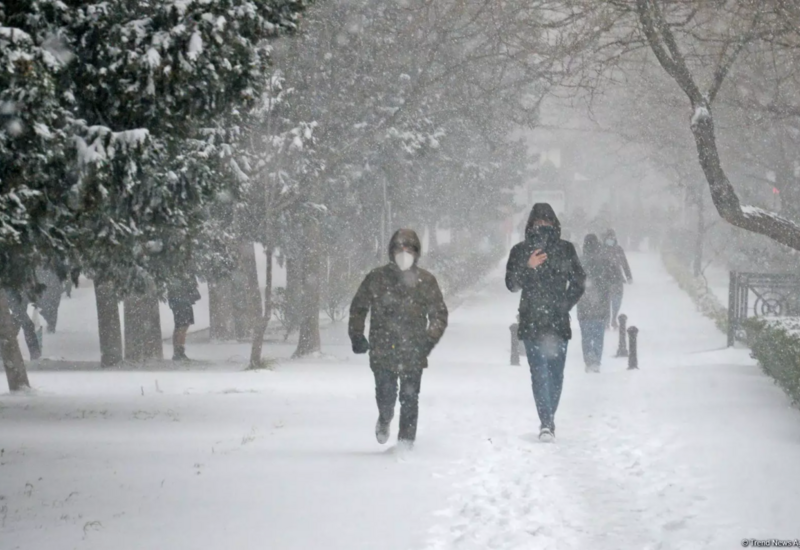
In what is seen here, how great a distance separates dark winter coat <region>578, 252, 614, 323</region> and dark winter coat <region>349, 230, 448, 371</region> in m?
5.76

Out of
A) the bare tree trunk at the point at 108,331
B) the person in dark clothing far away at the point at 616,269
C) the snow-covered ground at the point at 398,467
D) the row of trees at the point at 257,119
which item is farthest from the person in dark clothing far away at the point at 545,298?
the person in dark clothing far away at the point at 616,269

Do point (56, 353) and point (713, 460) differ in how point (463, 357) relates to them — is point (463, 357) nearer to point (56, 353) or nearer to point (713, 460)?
point (56, 353)

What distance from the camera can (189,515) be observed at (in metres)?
5.70

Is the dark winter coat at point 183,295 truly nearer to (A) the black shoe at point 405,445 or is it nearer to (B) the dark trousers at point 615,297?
(B) the dark trousers at point 615,297

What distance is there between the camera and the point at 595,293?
13859 millimetres

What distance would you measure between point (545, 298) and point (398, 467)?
2096 millimetres

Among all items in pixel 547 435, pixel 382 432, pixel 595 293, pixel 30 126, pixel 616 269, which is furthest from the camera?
pixel 616 269

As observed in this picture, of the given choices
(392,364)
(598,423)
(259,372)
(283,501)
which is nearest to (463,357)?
(259,372)

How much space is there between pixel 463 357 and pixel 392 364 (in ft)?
37.3

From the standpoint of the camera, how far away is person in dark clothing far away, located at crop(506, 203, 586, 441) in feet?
26.7

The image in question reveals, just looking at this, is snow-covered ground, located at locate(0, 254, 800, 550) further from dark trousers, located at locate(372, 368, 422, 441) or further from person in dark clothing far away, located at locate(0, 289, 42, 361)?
person in dark clothing far away, located at locate(0, 289, 42, 361)

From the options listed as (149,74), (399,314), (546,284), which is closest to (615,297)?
(546,284)

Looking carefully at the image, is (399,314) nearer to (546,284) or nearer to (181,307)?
(546,284)

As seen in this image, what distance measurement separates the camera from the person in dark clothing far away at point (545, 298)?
8148 millimetres
